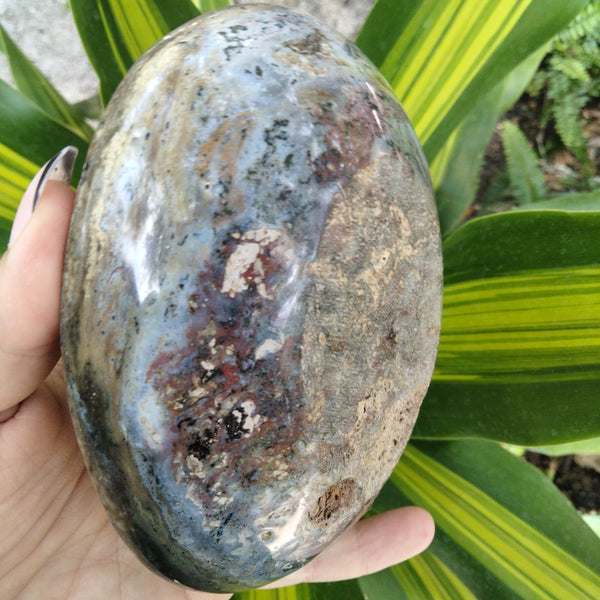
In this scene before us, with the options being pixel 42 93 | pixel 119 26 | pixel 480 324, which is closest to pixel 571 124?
pixel 480 324

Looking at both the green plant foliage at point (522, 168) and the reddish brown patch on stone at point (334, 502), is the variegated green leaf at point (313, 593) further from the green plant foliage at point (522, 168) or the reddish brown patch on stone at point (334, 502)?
the green plant foliage at point (522, 168)

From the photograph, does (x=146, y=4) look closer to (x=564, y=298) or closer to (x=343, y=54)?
(x=343, y=54)

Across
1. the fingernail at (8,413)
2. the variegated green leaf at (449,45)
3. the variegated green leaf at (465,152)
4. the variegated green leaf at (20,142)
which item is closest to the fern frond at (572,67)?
the variegated green leaf at (465,152)

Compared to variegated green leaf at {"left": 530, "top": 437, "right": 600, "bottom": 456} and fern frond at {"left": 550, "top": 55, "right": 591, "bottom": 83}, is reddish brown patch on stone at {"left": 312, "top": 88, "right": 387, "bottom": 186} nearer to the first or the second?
variegated green leaf at {"left": 530, "top": 437, "right": 600, "bottom": 456}

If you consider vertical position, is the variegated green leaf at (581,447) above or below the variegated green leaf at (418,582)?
above

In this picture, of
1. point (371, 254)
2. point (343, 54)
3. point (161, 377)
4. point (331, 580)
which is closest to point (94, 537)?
point (331, 580)

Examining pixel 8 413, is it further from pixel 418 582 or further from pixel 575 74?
pixel 575 74
